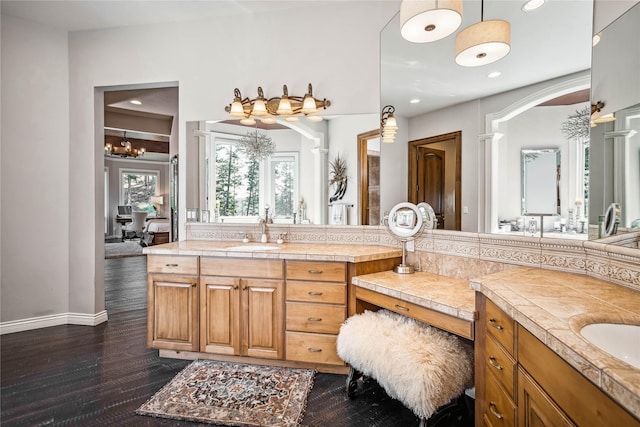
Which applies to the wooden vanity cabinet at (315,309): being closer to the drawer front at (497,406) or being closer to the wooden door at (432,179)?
the wooden door at (432,179)

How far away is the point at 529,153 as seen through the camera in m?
1.83

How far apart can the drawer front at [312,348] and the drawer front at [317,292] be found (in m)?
0.25

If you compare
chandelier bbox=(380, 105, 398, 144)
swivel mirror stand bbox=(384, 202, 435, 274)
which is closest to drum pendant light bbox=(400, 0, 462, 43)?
chandelier bbox=(380, 105, 398, 144)

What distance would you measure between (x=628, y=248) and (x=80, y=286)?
420 centimetres

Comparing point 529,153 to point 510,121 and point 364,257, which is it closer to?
point 510,121

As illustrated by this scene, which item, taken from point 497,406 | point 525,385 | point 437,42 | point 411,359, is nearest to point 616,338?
point 525,385

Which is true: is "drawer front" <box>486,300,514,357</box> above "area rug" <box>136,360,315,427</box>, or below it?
above

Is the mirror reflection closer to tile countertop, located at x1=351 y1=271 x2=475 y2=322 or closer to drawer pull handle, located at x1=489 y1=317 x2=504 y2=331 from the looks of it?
tile countertop, located at x1=351 y1=271 x2=475 y2=322

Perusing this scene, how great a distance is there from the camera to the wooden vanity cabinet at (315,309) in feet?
7.53

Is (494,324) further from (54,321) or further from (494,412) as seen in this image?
(54,321)

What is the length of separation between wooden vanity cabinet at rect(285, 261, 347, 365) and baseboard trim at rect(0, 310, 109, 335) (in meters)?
2.23

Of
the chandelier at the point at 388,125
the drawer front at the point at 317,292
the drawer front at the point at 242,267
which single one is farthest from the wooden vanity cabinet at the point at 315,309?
the chandelier at the point at 388,125

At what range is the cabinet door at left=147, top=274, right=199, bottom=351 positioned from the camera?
250 centimetres

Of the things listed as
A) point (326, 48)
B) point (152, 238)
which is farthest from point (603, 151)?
point (152, 238)
